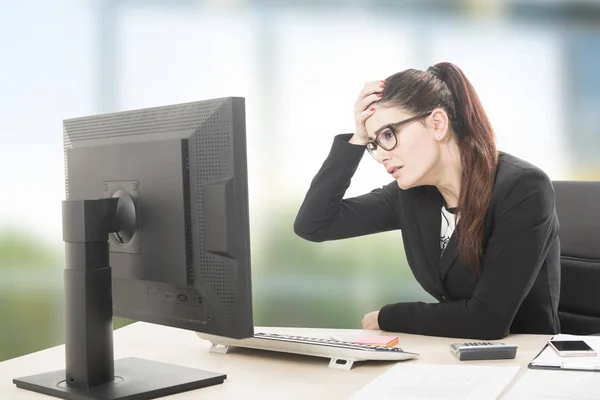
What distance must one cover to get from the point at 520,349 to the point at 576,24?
8.61ft

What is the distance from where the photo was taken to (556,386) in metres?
1.18

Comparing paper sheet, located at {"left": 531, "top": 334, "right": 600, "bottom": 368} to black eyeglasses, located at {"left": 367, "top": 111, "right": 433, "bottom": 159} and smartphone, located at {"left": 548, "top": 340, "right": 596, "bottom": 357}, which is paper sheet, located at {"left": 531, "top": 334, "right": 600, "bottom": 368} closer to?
smartphone, located at {"left": 548, "top": 340, "right": 596, "bottom": 357}

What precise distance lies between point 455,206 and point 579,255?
0.39 m

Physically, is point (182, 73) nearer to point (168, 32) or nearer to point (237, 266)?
point (168, 32)

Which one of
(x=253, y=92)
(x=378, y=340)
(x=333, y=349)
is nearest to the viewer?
(x=333, y=349)

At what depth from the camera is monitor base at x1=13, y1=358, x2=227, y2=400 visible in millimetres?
1237

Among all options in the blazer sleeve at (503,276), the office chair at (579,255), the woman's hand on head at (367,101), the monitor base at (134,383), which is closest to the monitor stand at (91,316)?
the monitor base at (134,383)

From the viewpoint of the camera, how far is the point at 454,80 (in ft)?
6.62

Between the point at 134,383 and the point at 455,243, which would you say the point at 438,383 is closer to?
the point at 134,383

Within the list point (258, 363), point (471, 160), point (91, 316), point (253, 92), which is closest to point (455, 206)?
point (471, 160)

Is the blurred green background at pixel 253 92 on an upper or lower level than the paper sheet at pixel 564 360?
upper

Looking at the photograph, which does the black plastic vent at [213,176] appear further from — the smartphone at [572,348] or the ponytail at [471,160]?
the ponytail at [471,160]

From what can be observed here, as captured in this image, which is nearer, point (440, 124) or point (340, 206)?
point (440, 124)

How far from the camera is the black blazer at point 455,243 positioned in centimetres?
171
